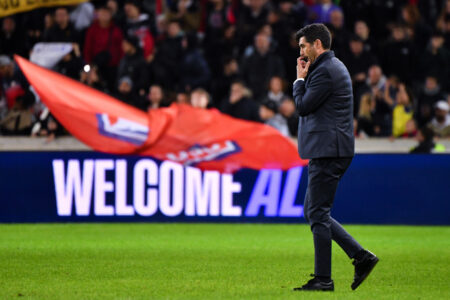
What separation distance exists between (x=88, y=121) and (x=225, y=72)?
3.63 meters

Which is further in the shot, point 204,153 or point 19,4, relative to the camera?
point 204,153

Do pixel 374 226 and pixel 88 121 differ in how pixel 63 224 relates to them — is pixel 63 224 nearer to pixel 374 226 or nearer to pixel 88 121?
pixel 88 121

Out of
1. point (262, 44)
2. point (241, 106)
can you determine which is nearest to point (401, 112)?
point (262, 44)

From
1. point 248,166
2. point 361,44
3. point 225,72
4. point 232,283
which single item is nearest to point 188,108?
point 248,166

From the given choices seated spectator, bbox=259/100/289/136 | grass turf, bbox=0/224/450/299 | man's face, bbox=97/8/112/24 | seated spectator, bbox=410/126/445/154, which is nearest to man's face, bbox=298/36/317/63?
grass turf, bbox=0/224/450/299

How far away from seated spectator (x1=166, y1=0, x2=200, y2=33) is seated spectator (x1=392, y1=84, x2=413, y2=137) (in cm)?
440

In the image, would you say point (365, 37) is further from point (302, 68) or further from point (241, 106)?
point (302, 68)

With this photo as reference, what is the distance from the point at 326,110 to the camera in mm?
8062

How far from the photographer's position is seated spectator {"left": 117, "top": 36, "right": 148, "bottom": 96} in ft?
62.0

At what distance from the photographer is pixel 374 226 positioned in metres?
15.9

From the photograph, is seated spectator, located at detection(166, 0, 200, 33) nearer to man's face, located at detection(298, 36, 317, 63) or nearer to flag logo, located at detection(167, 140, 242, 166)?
flag logo, located at detection(167, 140, 242, 166)

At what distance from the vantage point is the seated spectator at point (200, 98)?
17359 mm

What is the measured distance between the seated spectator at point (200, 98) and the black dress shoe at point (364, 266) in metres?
9.27

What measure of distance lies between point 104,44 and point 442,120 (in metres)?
6.43
